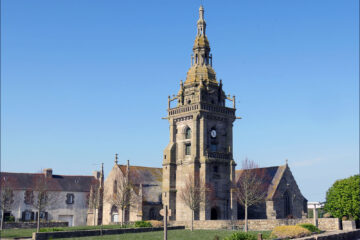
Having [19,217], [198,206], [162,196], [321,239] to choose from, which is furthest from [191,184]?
[19,217]

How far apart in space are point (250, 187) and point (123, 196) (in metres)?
16.4

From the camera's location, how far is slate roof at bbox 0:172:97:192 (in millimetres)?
70375

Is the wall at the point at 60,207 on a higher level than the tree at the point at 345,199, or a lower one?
lower

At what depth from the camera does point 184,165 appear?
58.4m

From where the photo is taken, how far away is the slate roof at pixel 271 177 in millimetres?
60125

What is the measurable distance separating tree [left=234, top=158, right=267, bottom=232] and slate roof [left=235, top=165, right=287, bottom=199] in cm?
15

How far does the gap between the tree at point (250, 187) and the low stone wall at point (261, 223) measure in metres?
4.22

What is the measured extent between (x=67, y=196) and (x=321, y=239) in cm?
5498

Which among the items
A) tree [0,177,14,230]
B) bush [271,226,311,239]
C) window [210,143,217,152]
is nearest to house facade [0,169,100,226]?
tree [0,177,14,230]

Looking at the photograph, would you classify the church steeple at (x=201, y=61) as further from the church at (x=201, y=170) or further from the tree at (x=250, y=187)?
the tree at (x=250, y=187)

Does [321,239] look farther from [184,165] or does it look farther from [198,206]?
[184,165]

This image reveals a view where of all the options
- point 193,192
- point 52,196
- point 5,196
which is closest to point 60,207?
point 52,196

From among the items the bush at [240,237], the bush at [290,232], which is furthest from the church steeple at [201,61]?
the bush at [240,237]

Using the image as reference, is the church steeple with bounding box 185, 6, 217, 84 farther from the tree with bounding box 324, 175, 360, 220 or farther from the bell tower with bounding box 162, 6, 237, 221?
the tree with bounding box 324, 175, 360, 220
